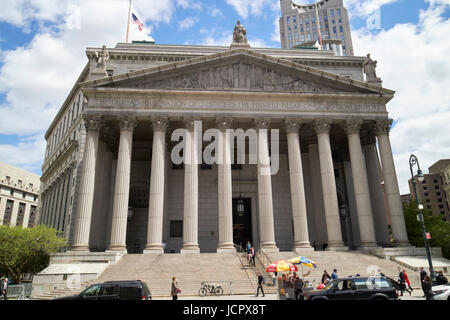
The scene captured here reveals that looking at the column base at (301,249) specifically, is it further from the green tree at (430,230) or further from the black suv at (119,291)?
the black suv at (119,291)

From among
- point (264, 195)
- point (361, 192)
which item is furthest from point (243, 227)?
point (361, 192)

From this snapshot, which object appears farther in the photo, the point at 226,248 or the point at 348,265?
the point at 226,248

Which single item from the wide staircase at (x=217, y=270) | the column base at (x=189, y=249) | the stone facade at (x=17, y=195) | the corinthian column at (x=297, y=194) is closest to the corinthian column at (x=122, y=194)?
the wide staircase at (x=217, y=270)

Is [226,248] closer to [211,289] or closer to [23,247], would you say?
[211,289]

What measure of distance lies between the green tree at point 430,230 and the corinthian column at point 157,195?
86.1ft

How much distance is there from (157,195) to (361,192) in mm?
18133

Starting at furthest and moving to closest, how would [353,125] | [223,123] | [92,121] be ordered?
[353,125] < [223,123] < [92,121]

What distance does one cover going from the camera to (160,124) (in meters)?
29.6

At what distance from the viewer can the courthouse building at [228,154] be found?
92.6ft

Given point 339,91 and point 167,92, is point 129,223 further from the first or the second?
point 339,91

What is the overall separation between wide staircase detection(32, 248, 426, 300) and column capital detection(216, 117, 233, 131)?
11.1m

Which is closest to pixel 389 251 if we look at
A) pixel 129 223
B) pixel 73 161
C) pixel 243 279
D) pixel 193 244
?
pixel 243 279
